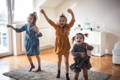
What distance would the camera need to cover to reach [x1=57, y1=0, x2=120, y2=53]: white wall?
5.06m

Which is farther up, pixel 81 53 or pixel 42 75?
pixel 81 53

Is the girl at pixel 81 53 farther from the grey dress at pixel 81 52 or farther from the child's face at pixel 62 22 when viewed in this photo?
the child's face at pixel 62 22

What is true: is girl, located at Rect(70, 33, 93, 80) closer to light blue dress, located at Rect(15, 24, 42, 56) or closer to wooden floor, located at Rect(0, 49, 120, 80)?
wooden floor, located at Rect(0, 49, 120, 80)

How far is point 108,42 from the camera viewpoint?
5246 mm

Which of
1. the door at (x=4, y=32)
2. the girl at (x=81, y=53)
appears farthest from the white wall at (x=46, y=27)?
the girl at (x=81, y=53)

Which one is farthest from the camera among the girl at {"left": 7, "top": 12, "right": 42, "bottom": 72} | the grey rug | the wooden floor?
the wooden floor

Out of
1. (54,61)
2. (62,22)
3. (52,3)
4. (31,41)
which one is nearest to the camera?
(62,22)

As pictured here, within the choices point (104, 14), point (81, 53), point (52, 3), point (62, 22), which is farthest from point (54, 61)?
point (52, 3)

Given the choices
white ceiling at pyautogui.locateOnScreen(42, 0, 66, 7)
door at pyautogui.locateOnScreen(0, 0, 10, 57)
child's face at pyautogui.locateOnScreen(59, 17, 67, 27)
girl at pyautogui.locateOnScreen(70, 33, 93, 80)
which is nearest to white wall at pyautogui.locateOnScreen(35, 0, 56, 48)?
white ceiling at pyautogui.locateOnScreen(42, 0, 66, 7)

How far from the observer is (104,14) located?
17.1 feet

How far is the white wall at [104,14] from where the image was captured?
199 inches

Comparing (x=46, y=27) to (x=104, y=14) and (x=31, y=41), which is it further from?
(x=31, y=41)

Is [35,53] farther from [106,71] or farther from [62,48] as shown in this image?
[106,71]

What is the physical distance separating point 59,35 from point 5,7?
235cm
